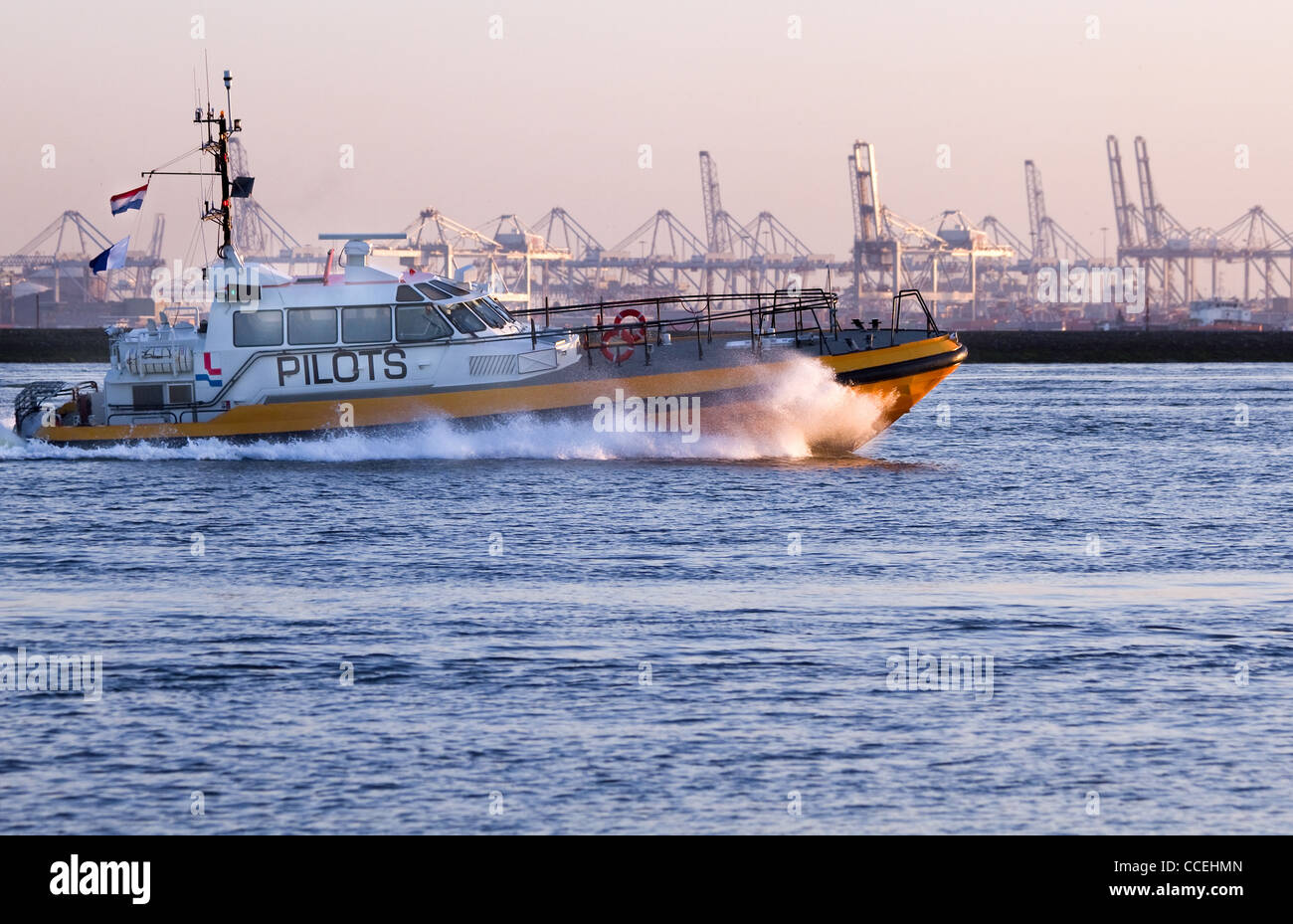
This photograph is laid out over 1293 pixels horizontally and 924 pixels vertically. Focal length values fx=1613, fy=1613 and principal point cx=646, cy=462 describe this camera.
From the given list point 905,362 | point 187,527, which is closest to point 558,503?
point 187,527

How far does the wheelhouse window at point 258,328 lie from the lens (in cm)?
2925

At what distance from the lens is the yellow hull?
93.4 feet

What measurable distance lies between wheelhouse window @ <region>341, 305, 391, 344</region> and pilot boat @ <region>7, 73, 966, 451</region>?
3 cm

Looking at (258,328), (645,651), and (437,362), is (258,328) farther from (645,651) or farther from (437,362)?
(645,651)

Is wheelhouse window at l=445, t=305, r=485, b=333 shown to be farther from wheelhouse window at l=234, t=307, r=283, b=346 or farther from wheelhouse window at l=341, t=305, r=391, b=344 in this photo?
wheelhouse window at l=234, t=307, r=283, b=346

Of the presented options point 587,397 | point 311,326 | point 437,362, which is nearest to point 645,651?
point 587,397

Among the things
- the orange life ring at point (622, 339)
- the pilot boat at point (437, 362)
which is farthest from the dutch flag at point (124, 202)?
the orange life ring at point (622, 339)

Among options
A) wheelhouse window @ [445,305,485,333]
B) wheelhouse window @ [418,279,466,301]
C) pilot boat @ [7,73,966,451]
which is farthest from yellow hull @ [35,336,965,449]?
wheelhouse window @ [418,279,466,301]

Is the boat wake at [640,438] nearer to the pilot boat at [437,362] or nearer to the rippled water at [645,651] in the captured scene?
the pilot boat at [437,362]

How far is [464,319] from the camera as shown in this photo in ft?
96.0

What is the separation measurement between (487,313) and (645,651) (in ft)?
56.3

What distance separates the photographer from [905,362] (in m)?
28.7
